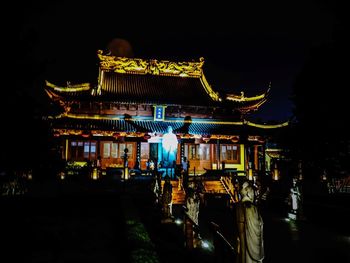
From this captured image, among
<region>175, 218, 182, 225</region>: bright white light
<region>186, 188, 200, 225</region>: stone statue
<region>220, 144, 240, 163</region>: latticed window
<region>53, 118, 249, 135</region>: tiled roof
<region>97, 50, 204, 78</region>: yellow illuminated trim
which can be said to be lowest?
<region>175, 218, 182, 225</region>: bright white light

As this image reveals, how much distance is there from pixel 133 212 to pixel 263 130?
18.5 meters

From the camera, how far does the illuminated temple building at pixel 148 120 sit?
2405 centimetres

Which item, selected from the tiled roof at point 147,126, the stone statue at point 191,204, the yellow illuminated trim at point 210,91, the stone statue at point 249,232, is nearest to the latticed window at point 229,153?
the tiled roof at point 147,126

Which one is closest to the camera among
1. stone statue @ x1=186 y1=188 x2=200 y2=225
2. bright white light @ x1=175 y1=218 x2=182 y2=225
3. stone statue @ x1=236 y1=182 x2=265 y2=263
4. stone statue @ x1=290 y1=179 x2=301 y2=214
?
stone statue @ x1=236 y1=182 x2=265 y2=263

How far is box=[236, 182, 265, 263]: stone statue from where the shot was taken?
426cm

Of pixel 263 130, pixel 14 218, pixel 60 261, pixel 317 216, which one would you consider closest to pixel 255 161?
pixel 263 130

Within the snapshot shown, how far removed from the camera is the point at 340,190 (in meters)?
20.5

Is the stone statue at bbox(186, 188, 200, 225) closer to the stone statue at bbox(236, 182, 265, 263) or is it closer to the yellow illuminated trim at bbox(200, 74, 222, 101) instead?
the stone statue at bbox(236, 182, 265, 263)

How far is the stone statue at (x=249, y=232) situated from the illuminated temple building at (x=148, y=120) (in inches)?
750

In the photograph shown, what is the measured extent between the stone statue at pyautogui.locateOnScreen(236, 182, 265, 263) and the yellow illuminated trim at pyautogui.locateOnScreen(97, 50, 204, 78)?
26.7 metres

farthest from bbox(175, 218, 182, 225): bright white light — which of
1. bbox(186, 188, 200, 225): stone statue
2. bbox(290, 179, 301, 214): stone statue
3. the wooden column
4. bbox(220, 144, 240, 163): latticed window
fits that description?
bbox(220, 144, 240, 163): latticed window

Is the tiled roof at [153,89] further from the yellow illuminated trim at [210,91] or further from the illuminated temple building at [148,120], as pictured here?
the yellow illuminated trim at [210,91]

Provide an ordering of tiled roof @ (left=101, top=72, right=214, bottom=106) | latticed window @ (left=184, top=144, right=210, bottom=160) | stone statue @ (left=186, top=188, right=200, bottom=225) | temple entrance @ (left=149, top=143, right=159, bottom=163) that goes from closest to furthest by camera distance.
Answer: stone statue @ (left=186, top=188, right=200, bottom=225), tiled roof @ (left=101, top=72, right=214, bottom=106), latticed window @ (left=184, top=144, right=210, bottom=160), temple entrance @ (left=149, top=143, right=159, bottom=163)

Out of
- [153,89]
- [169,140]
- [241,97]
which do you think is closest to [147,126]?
[153,89]
